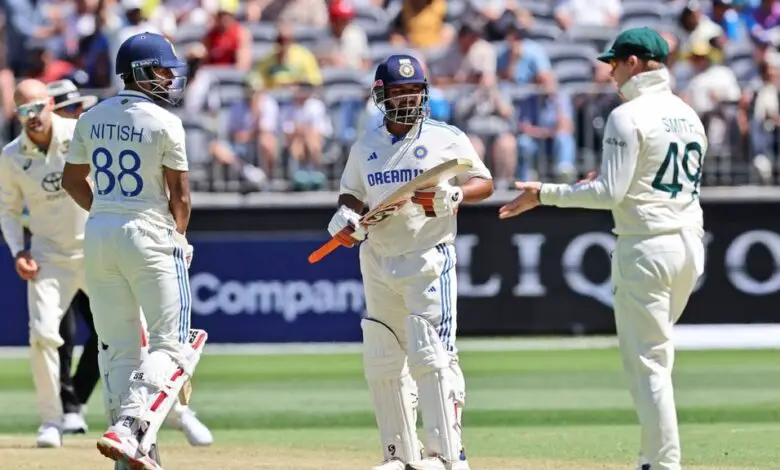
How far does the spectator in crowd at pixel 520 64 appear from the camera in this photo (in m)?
18.8

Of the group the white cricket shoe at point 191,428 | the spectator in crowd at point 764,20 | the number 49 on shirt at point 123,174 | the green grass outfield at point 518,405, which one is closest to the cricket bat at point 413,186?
the number 49 on shirt at point 123,174

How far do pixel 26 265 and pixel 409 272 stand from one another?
141 inches

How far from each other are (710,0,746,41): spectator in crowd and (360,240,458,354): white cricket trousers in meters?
12.8

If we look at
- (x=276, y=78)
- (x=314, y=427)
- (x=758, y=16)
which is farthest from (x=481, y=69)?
(x=314, y=427)

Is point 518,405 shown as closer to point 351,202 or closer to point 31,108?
point 31,108

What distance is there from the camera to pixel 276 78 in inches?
747

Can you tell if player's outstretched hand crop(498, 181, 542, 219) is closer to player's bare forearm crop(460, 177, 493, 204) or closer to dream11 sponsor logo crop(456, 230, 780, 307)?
player's bare forearm crop(460, 177, 493, 204)

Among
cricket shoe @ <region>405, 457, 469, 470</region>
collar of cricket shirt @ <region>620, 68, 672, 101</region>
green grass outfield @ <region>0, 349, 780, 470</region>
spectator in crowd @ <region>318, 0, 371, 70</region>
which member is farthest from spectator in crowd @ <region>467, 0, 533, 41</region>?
cricket shoe @ <region>405, 457, 469, 470</region>

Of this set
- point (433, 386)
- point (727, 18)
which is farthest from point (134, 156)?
point (727, 18)

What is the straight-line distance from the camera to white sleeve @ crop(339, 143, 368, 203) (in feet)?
27.0

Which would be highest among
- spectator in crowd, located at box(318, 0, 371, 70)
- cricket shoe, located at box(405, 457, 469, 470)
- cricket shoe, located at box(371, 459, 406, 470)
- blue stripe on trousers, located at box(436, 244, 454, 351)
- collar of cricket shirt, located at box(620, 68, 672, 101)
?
spectator in crowd, located at box(318, 0, 371, 70)

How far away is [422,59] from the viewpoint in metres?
19.2

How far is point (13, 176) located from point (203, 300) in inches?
294

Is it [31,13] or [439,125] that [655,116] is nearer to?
[439,125]
